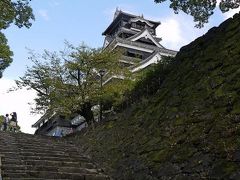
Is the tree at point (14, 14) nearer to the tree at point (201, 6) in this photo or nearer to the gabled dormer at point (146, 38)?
the tree at point (201, 6)

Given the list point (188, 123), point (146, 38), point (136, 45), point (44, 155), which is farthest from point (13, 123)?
point (146, 38)

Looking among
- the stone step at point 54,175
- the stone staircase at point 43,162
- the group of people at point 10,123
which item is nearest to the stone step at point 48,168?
the stone staircase at point 43,162

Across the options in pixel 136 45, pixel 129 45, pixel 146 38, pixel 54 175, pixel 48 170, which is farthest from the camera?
pixel 146 38

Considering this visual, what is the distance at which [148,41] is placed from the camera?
45.3m

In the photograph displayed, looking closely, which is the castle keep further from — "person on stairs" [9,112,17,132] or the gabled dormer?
"person on stairs" [9,112,17,132]

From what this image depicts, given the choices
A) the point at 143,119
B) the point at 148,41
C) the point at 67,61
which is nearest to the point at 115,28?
the point at 148,41

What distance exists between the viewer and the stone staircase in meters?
9.05

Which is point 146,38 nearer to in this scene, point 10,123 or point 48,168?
point 10,123

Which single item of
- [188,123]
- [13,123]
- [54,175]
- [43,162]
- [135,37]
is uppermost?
[135,37]

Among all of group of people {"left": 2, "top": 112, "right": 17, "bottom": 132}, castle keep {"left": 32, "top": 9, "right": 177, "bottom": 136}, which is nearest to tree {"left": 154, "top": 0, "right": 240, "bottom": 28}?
group of people {"left": 2, "top": 112, "right": 17, "bottom": 132}

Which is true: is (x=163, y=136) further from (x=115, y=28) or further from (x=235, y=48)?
(x=115, y=28)

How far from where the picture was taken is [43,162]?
10281mm

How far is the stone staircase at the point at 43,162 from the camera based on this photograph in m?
9.05

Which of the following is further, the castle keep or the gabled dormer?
the gabled dormer
